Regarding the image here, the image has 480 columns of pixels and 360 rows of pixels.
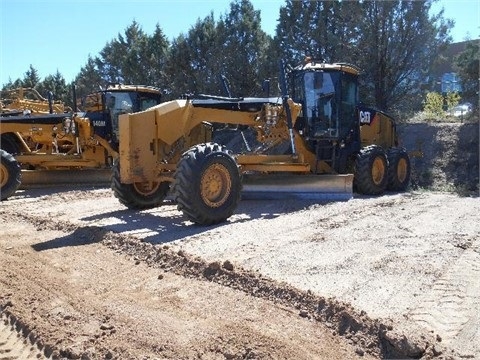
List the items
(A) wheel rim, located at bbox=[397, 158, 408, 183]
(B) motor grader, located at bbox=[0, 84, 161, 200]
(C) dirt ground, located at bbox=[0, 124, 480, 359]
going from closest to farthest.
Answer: (C) dirt ground, located at bbox=[0, 124, 480, 359] → (A) wheel rim, located at bbox=[397, 158, 408, 183] → (B) motor grader, located at bbox=[0, 84, 161, 200]

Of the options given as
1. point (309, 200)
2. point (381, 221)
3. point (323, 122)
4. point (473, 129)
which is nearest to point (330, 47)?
point (473, 129)

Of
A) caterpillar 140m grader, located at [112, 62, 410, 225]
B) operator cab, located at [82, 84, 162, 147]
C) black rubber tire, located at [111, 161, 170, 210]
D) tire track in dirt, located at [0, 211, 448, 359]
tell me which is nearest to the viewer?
tire track in dirt, located at [0, 211, 448, 359]

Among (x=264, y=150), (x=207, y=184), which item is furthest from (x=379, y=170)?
(x=207, y=184)

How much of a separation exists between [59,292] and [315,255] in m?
2.57

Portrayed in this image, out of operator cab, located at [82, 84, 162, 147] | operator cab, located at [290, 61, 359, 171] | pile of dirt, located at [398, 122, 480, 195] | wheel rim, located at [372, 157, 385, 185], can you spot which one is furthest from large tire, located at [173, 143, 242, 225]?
pile of dirt, located at [398, 122, 480, 195]

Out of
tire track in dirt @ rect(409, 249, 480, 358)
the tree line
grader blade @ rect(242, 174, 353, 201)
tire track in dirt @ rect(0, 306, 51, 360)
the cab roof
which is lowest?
tire track in dirt @ rect(0, 306, 51, 360)

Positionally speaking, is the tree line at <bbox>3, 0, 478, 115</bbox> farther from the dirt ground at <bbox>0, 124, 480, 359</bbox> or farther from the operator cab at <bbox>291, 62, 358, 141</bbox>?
the dirt ground at <bbox>0, 124, 480, 359</bbox>

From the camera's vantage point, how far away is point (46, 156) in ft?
41.4

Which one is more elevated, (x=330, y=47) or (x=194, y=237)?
(x=330, y=47)

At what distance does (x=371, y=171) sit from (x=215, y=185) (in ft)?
14.2

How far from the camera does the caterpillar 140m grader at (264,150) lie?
24.7 ft

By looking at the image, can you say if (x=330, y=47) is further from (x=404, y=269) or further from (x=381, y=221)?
(x=404, y=269)

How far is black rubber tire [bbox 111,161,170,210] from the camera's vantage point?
855 centimetres

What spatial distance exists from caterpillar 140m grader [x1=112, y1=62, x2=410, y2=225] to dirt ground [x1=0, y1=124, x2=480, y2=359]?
58cm
